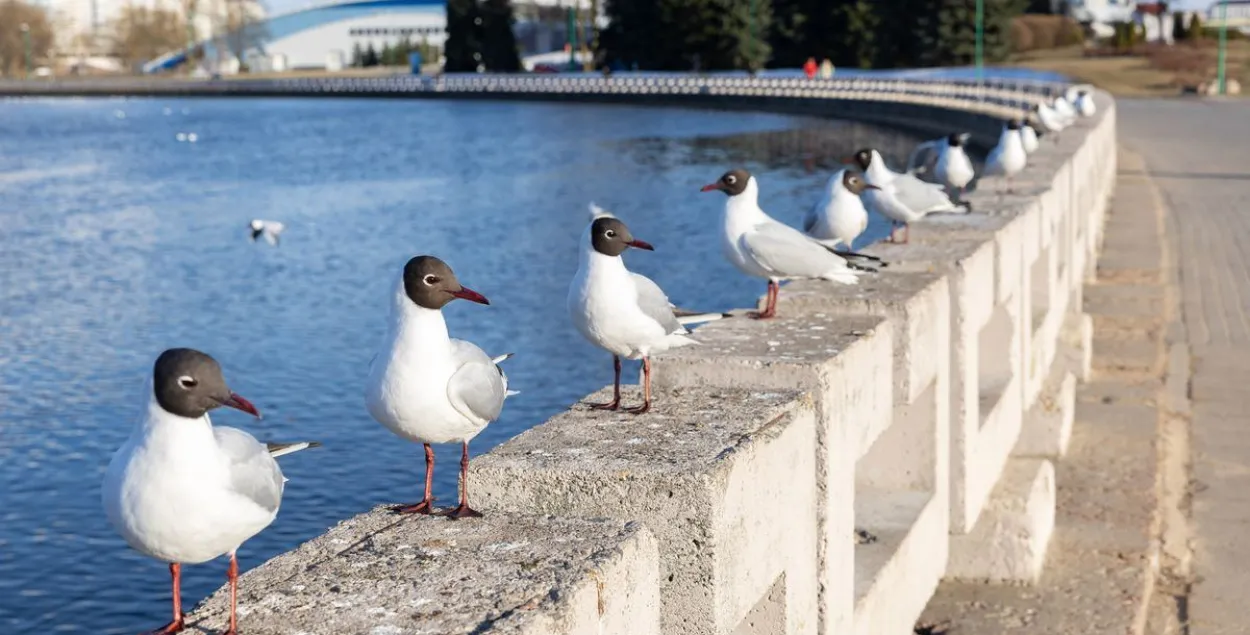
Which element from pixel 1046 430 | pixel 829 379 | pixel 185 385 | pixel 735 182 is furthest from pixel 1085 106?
pixel 185 385

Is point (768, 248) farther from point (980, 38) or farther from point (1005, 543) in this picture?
point (980, 38)

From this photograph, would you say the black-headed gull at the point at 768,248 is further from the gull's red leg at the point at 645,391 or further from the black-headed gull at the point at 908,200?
the black-headed gull at the point at 908,200

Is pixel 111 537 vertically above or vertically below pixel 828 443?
below

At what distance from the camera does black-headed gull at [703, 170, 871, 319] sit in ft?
20.7

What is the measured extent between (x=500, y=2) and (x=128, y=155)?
160ft

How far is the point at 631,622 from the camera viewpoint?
331 cm

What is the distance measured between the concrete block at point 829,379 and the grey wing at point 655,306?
9 cm

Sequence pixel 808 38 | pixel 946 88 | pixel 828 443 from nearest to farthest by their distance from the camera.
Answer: pixel 828 443 → pixel 946 88 → pixel 808 38

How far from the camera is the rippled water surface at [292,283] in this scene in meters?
11.3

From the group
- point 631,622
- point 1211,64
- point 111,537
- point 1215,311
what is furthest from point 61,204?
point 1211,64

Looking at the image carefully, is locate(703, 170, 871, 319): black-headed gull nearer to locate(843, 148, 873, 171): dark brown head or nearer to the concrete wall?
the concrete wall

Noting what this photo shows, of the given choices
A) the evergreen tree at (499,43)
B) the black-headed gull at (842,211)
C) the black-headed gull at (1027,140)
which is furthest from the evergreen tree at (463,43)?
the black-headed gull at (842,211)

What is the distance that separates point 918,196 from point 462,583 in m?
7.21

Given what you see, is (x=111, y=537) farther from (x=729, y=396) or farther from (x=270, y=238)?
(x=270, y=238)
